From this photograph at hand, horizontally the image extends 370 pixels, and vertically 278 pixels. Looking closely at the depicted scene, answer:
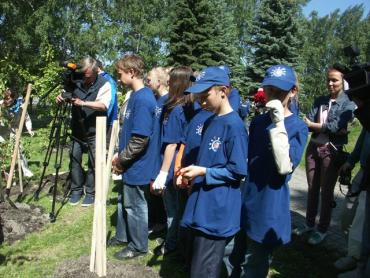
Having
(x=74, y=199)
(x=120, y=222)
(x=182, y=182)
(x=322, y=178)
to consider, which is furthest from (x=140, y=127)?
(x=74, y=199)

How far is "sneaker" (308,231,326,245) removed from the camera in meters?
4.62

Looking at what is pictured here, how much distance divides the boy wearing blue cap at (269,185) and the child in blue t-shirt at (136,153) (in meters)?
1.37

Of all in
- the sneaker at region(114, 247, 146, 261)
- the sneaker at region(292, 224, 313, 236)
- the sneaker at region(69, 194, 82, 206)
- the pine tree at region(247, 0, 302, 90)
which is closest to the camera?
the sneaker at region(114, 247, 146, 261)

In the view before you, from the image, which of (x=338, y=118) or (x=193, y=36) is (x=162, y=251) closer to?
(x=338, y=118)

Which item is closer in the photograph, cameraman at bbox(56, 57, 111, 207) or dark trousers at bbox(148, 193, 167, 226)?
dark trousers at bbox(148, 193, 167, 226)

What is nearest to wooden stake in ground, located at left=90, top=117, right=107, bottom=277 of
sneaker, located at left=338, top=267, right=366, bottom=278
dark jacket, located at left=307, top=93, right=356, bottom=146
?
sneaker, located at left=338, top=267, right=366, bottom=278

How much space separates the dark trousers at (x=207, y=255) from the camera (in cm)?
284

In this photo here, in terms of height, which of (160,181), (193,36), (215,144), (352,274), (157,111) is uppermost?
(193,36)

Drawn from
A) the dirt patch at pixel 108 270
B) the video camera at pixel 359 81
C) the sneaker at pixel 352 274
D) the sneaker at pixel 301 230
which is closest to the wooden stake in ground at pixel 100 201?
the dirt patch at pixel 108 270

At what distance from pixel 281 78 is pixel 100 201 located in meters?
1.77

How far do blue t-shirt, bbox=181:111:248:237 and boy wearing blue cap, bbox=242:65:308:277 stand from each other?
5.3 inches

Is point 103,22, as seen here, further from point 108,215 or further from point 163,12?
point 108,215

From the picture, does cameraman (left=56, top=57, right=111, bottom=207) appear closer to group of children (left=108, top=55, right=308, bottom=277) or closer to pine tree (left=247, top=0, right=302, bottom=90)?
group of children (left=108, top=55, right=308, bottom=277)

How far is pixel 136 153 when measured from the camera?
3.99 meters
